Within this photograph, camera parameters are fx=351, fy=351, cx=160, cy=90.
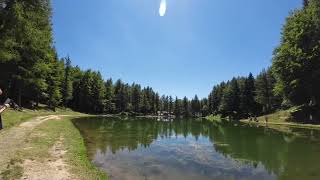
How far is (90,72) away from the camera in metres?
120

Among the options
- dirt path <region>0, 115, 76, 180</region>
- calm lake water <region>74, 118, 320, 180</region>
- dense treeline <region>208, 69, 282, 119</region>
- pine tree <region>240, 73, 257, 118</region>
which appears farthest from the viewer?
pine tree <region>240, 73, 257, 118</region>

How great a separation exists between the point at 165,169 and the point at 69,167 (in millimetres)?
4793

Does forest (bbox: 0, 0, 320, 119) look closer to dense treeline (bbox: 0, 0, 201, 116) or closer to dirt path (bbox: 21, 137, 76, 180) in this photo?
dense treeline (bbox: 0, 0, 201, 116)

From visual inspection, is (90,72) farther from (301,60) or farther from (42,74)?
(301,60)

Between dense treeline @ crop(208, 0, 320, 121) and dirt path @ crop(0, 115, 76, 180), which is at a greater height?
dense treeline @ crop(208, 0, 320, 121)

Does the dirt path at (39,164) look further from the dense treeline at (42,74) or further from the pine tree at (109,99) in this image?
the pine tree at (109,99)

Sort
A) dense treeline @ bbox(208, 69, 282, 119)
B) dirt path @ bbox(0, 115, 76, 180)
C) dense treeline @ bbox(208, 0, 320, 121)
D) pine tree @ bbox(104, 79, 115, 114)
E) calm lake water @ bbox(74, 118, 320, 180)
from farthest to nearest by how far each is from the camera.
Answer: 1. pine tree @ bbox(104, 79, 115, 114)
2. dense treeline @ bbox(208, 69, 282, 119)
3. dense treeline @ bbox(208, 0, 320, 121)
4. calm lake water @ bbox(74, 118, 320, 180)
5. dirt path @ bbox(0, 115, 76, 180)

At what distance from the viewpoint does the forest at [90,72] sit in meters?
34.0

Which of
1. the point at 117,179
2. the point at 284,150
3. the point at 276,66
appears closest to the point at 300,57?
the point at 276,66

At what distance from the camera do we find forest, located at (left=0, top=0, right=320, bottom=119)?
1340 inches

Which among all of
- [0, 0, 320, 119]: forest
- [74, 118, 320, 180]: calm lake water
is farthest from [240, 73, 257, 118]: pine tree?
[74, 118, 320, 180]: calm lake water

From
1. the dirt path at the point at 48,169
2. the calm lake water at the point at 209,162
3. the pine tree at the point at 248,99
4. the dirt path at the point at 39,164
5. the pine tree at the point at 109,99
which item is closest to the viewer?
the dirt path at the point at 48,169

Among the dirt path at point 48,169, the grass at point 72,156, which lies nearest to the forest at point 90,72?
the grass at point 72,156

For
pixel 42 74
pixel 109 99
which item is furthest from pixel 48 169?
pixel 109 99
